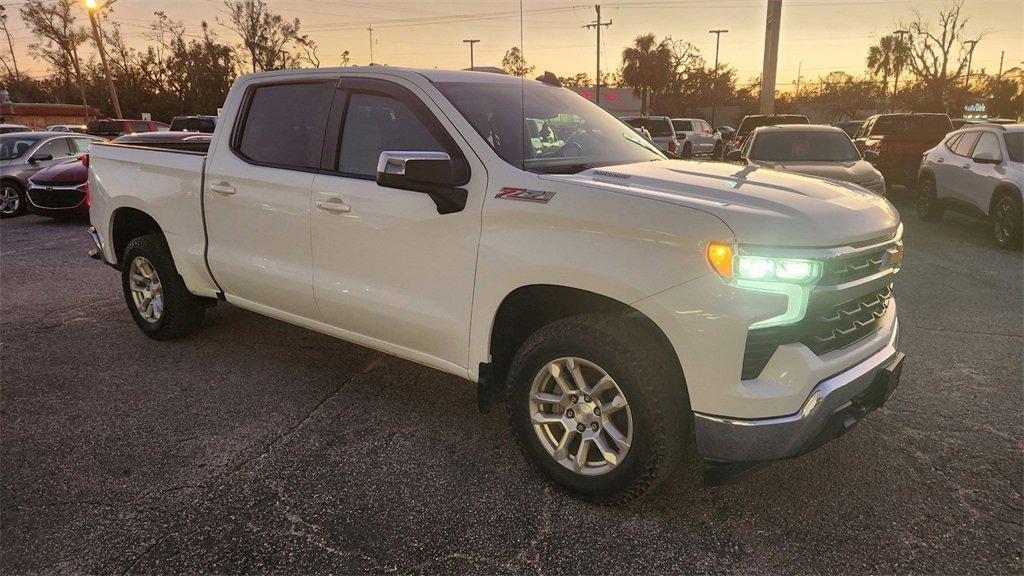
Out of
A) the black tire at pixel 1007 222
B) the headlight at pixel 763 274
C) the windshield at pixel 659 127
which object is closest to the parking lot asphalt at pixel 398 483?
the headlight at pixel 763 274

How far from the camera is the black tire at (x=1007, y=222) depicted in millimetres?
7906

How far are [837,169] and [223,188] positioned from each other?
7308 millimetres

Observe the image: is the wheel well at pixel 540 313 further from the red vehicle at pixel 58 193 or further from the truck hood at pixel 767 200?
the red vehicle at pixel 58 193

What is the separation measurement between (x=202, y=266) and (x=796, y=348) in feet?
11.9

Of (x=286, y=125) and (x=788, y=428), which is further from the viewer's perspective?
(x=286, y=125)

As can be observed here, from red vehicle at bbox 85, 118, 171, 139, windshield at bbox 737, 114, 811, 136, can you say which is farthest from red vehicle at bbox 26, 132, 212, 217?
windshield at bbox 737, 114, 811, 136

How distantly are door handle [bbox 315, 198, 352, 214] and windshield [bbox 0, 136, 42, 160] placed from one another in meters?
12.5

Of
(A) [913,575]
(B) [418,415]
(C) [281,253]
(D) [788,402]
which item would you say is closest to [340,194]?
(C) [281,253]

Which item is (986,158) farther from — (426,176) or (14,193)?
(14,193)

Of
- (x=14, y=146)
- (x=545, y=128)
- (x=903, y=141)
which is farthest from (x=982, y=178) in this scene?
(x=14, y=146)

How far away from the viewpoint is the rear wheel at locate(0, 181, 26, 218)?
12188mm

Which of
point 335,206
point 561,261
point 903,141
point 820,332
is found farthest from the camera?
point 903,141

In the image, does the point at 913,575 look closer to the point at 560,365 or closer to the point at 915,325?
the point at 560,365

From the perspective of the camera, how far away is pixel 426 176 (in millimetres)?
2785
